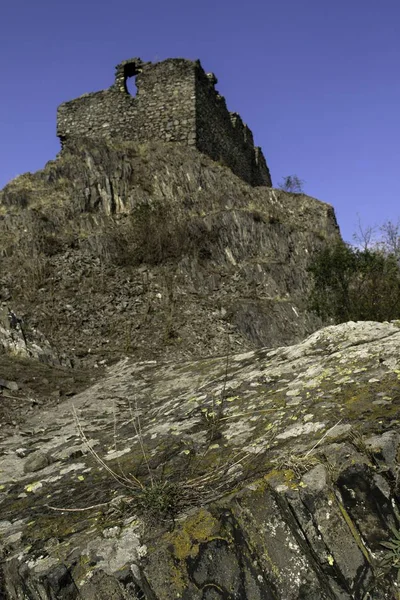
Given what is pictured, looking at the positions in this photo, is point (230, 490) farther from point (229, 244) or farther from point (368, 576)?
point (229, 244)

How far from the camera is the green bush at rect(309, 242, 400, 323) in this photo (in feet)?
36.9

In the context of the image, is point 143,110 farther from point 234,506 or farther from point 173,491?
point 234,506

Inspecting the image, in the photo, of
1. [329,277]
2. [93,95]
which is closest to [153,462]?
[329,277]

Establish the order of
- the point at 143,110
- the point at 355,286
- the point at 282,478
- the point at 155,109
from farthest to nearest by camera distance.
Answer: the point at 143,110
the point at 155,109
the point at 355,286
the point at 282,478

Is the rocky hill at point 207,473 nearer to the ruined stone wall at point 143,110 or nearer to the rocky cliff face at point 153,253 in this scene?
the rocky cliff face at point 153,253

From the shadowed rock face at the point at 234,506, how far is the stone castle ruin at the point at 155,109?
19.6 meters

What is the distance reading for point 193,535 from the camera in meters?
2.21

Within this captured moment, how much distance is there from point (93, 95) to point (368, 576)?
24.2 metres

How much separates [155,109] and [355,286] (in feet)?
46.0

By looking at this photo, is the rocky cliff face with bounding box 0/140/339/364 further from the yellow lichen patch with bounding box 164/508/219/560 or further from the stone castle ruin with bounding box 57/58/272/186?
the yellow lichen patch with bounding box 164/508/219/560

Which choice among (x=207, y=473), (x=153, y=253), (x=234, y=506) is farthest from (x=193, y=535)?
Answer: (x=153, y=253)

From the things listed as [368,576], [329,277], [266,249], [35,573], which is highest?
[266,249]

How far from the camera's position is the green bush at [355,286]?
1126cm

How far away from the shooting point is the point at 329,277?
41.8ft
